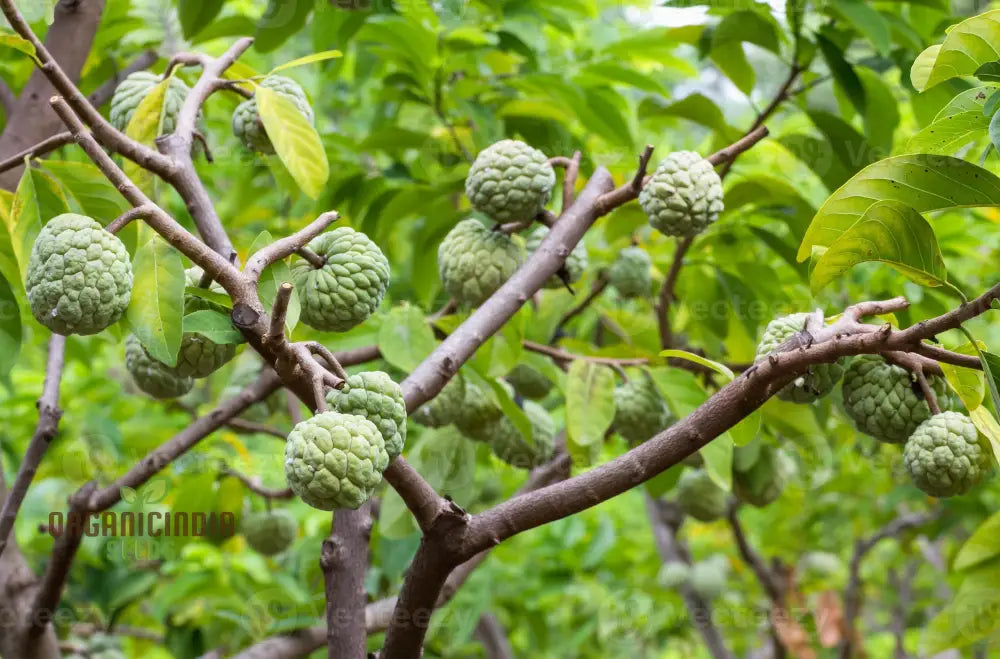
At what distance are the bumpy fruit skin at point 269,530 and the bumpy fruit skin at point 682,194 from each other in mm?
1842

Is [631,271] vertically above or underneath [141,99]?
underneath

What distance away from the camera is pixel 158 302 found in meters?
1.43

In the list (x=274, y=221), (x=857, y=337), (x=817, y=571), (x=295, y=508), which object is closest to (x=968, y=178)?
(x=857, y=337)

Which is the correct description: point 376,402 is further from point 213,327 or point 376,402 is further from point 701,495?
point 701,495

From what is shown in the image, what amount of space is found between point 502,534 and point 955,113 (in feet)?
2.85

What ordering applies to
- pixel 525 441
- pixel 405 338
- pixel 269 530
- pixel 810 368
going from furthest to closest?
pixel 269 530 → pixel 525 441 → pixel 405 338 → pixel 810 368

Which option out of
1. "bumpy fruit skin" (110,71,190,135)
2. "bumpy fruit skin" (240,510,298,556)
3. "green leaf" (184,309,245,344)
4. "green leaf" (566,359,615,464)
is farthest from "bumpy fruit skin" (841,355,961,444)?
"bumpy fruit skin" (240,510,298,556)

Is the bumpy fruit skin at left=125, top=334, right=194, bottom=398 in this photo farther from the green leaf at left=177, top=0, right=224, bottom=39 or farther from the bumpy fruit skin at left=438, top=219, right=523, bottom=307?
the green leaf at left=177, top=0, right=224, bottom=39

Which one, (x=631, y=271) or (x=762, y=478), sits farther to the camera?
(x=631, y=271)

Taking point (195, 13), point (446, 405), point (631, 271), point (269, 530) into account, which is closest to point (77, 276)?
point (446, 405)

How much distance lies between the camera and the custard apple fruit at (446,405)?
2.22 m

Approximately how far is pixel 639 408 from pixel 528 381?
327 millimetres

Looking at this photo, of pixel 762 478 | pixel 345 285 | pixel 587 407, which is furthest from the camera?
pixel 762 478

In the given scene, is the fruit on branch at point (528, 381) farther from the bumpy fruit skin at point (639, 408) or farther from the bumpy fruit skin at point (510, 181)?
the bumpy fruit skin at point (510, 181)
